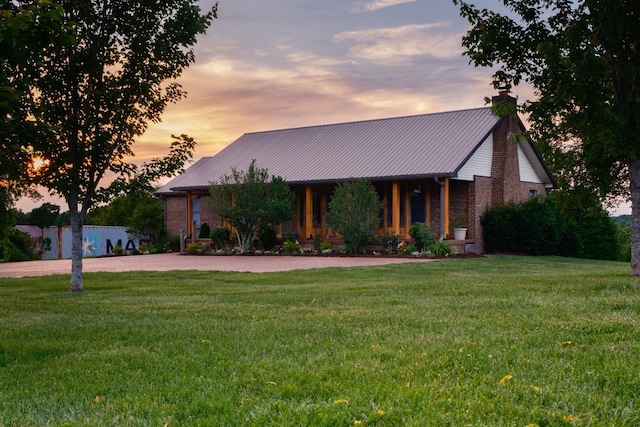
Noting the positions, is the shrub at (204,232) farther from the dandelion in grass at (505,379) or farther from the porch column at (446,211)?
the dandelion in grass at (505,379)

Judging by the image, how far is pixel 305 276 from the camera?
50.4ft

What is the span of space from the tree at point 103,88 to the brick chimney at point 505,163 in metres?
17.5

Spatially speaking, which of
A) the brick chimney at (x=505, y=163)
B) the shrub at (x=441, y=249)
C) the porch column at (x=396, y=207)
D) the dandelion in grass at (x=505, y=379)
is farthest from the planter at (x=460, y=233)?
the dandelion in grass at (x=505, y=379)

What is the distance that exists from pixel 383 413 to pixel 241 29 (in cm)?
1458

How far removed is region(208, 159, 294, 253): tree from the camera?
2706 cm

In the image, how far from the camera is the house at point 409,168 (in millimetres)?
25984

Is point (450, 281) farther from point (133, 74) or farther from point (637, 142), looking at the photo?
point (133, 74)

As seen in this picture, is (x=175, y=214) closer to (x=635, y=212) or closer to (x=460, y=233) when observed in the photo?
(x=460, y=233)

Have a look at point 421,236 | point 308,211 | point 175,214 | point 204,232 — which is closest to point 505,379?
point 421,236

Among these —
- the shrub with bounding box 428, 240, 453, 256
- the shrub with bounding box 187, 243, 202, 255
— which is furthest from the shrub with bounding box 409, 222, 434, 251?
the shrub with bounding box 187, 243, 202, 255

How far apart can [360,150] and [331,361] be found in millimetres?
24719

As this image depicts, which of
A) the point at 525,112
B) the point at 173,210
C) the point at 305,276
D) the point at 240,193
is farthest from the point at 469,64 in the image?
the point at 173,210

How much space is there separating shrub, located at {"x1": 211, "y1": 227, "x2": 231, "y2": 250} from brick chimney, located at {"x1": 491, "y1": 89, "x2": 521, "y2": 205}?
11.7 meters

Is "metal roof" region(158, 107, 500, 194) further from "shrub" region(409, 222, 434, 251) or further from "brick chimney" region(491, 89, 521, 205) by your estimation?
"shrub" region(409, 222, 434, 251)
